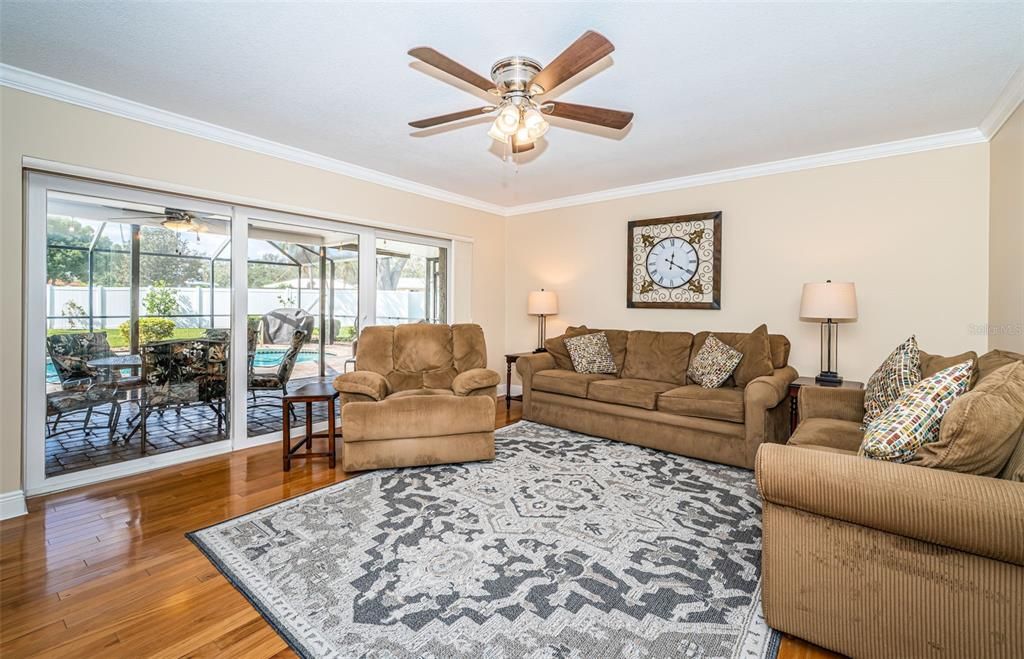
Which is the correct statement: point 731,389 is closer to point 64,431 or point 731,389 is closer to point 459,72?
point 459,72

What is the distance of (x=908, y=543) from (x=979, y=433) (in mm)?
388

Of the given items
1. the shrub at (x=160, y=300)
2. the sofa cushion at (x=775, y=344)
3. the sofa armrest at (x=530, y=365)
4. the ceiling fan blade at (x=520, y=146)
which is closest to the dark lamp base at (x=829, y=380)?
the sofa cushion at (x=775, y=344)

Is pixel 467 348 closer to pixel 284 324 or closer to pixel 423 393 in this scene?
pixel 423 393

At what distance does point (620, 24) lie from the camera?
2051mm

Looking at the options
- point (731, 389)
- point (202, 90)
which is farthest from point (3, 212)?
point (731, 389)

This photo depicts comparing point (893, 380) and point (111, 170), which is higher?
point (111, 170)

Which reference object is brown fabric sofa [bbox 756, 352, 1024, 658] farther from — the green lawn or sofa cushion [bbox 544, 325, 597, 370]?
the green lawn

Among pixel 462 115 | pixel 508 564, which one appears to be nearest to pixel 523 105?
pixel 462 115

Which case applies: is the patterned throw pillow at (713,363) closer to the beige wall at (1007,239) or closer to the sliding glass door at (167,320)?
Result: the beige wall at (1007,239)

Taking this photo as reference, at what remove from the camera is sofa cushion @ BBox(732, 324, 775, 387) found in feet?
12.0

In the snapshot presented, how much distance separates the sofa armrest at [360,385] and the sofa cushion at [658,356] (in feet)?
7.65

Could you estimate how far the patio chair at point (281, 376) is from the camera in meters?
3.84

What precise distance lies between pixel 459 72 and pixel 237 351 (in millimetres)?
2876

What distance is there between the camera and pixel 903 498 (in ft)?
4.48
